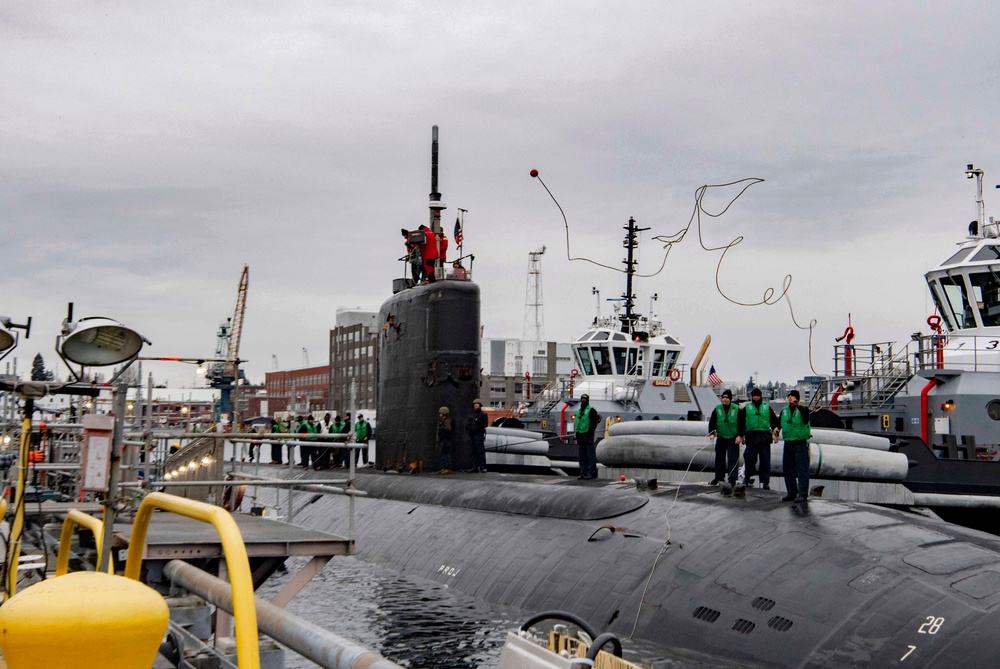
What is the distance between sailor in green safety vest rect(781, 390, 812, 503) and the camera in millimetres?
11047

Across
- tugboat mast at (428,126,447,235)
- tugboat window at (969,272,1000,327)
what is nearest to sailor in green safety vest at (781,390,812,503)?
tugboat mast at (428,126,447,235)

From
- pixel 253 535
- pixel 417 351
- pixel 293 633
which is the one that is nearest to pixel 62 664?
pixel 293 633

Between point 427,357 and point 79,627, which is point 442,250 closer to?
point 427,357

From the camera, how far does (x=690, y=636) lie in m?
8.73

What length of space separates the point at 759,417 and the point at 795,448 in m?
0.83

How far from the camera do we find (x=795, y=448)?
1131 centimetres

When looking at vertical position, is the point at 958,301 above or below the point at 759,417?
above

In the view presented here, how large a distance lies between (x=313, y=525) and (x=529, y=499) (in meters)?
6.16

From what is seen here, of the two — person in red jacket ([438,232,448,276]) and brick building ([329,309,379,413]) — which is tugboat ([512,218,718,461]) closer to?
person in red jacket ([438,232,448,276])

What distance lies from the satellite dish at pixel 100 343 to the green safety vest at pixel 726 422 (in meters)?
8.71

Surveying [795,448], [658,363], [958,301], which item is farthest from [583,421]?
[658,363]

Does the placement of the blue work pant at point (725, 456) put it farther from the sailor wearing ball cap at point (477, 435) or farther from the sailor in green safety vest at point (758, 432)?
the sailor wearing ball cap at point (477, 435)

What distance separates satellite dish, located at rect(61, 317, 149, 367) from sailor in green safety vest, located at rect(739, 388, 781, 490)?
812 centimetres

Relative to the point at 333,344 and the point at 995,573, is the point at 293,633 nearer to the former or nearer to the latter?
the point at 995,573
